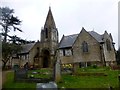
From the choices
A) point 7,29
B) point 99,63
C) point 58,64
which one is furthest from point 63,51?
point 58,64

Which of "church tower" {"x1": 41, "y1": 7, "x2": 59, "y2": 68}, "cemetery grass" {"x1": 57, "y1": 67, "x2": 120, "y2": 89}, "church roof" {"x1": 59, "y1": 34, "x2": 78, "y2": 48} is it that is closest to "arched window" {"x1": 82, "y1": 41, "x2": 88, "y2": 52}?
"church roof" {"x1": 59, "y1": 34, "x2": 78, "y2": 48}

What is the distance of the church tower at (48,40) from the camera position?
61.9 m

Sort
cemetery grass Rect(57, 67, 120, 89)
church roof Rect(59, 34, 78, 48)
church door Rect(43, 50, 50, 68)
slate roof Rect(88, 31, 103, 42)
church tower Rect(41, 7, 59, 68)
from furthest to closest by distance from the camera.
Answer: church door Rect(43, 50, 50, 68), church tower Rect(41, 7, 59, 68), church roof Rect(59, 34, 78, 48), slate roof Rect(88, 31, 103, 42), cemetery grass Rect(57, 67, 120, 89)

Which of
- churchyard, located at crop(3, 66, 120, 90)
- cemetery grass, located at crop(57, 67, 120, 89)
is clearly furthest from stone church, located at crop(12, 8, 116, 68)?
cemetery grass, located at crop(57, 67, 120, 89)

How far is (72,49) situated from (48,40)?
10.4 m

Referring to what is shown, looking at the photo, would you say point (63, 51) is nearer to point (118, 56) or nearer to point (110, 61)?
point (110, 61)

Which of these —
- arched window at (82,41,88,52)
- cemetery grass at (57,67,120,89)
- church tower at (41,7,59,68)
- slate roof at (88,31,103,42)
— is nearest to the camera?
cemetery grass at (57,67,120,89)

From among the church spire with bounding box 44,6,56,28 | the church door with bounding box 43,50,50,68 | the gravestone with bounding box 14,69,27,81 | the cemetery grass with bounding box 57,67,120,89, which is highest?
the church spire with bounding box 44,6,56,28

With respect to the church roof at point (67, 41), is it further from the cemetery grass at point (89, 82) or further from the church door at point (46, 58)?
the cemetery grass at point (89, 82)

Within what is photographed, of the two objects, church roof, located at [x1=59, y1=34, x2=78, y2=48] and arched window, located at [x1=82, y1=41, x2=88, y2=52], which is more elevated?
church roof, located at [x1=59, y1=34, x2=78, y2=48]

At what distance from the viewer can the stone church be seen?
168 ft

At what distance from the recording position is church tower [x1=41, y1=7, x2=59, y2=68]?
61.9 metres

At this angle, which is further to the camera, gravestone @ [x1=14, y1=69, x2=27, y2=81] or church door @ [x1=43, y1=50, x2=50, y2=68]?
church door @ [x1=43, y1=50, x2=50, y2=68]

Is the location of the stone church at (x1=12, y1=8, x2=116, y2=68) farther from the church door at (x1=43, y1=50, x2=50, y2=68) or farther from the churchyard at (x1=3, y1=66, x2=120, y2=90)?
the churchyard at (x1=3, y1=66, x2=120, y2=90)
